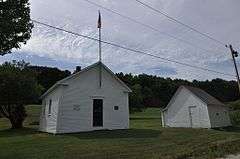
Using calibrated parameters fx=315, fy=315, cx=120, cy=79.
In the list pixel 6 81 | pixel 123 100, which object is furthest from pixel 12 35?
pixel 6 81

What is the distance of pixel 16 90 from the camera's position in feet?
103

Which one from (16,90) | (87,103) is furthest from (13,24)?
(16,90)

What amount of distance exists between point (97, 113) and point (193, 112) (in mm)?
14871

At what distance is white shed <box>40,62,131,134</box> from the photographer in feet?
76.5

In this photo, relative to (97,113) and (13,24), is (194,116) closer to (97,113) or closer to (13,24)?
(97,113)

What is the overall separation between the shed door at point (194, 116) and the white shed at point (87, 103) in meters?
11.7

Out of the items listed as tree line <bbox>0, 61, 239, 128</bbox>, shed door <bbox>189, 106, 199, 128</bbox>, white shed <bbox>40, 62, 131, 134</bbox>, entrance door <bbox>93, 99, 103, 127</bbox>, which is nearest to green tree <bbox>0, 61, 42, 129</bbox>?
tree line <bbox>0, 61, 239, 128</bbox>

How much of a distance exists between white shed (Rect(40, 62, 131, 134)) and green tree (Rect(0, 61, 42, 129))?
5.77m

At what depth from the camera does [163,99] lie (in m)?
90.2

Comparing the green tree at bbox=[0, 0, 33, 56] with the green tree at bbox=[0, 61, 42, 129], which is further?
the green tree at bbox=[0, 61, 42, 129]

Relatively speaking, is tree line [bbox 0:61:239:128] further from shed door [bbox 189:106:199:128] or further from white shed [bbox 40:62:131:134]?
shed door [bbox 189:106:199:128]

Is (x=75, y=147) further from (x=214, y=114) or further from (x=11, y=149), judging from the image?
(x=214, y=114)

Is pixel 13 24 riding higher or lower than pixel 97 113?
higher

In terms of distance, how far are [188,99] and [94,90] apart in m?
15.3
